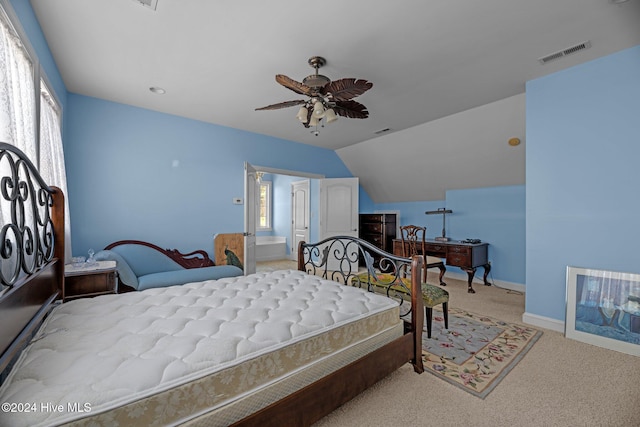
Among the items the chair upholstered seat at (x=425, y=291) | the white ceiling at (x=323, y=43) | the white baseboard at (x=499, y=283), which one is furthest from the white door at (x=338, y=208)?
the chair upholstered seat at (x=425, y=291)

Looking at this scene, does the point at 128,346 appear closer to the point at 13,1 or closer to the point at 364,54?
the point at 13,1

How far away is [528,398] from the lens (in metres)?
1.81

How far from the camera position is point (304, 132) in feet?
15.8

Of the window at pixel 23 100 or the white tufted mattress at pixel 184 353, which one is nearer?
the white tufted mattress at pixel 184 353

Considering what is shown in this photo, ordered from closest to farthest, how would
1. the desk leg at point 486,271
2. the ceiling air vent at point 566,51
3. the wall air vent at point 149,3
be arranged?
the wall air vent at point 149,3 < the ceiling air vent at point 566,51 < the desk leg at point 486,271

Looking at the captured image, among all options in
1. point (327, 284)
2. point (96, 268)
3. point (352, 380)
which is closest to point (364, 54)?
point (327, 284)

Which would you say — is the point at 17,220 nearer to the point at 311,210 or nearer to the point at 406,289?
the point at 406,289

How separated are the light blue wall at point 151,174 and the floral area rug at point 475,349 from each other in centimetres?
339

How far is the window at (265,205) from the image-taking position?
788 cm

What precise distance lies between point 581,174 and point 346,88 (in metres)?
2.52

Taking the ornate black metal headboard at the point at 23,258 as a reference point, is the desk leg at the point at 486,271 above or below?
below

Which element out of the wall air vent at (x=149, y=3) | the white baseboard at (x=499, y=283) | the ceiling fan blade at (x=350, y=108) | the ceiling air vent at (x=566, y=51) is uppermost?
the ceiling air vent at (x=566, y=51)

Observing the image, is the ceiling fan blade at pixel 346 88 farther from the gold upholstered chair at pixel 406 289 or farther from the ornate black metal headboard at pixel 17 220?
the ornate black metal headboard at pixel 17 220

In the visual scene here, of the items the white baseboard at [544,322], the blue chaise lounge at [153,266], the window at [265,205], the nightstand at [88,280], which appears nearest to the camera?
Answer: the nightstand at [88,280]
